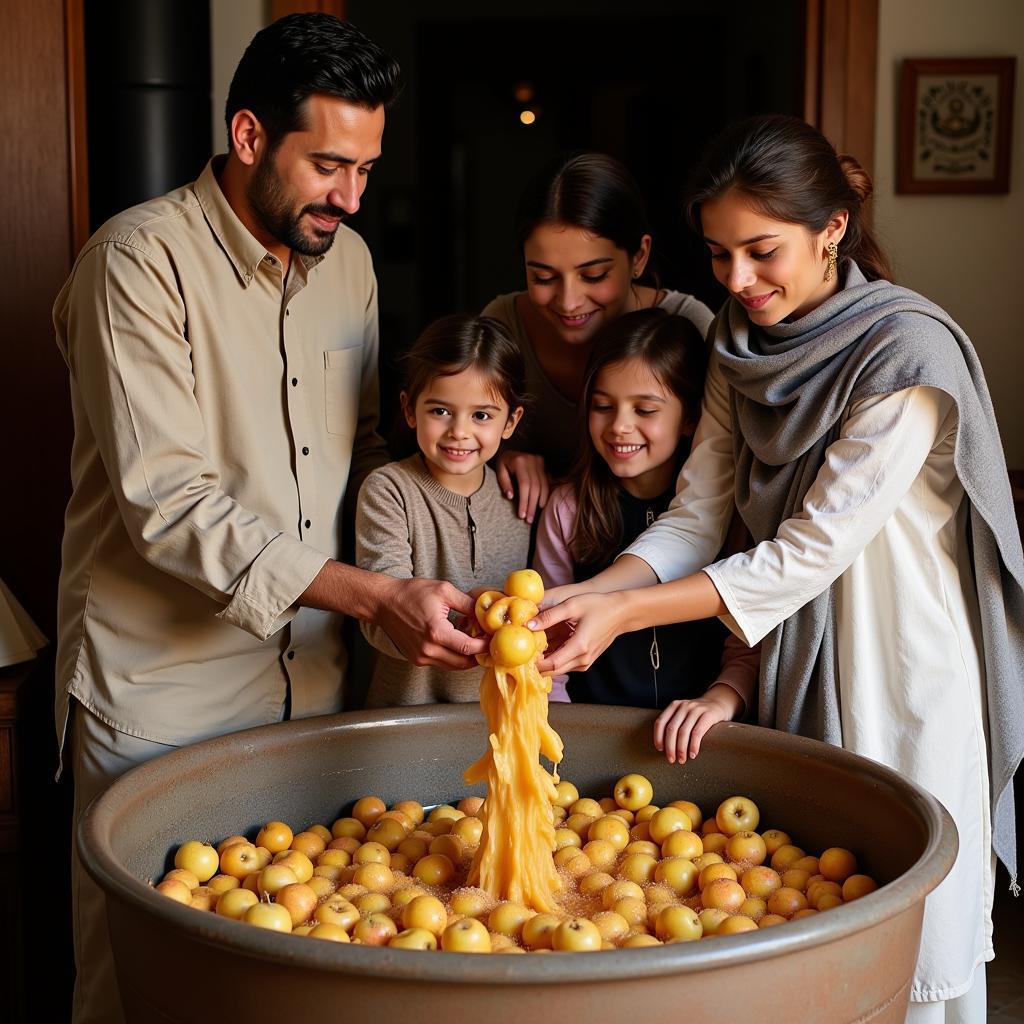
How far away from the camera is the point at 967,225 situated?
10.5ft

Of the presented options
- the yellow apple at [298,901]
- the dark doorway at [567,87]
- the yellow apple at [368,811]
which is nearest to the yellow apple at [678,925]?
the yellow apple at [298,901]

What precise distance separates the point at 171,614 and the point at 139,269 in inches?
Result: 21.2

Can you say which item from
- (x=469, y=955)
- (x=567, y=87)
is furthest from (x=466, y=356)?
(x=567, y=87)

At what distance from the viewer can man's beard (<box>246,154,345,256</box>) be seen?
2.03m

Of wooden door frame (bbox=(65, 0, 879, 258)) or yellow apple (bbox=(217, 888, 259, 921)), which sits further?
wooden door frame (bbox=(65, 0, 879, 258))

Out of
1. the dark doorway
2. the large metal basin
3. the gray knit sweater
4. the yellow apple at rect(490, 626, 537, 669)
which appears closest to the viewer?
the large metal basin

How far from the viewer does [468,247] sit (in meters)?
7.82

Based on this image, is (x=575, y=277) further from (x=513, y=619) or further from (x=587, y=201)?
(x=513, y=619)

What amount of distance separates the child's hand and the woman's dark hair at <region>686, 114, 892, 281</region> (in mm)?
721

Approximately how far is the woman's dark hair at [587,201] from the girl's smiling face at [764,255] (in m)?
0.37

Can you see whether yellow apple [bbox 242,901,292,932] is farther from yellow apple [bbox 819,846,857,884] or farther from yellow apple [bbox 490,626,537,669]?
yellow apple [bbox 490,626,537,669]

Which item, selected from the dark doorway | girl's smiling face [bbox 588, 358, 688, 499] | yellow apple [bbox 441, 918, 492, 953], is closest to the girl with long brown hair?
girl's smiling face [bbox 588, 358, 688, 499]

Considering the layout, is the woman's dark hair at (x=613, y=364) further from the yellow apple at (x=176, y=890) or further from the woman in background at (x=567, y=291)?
the yellow apple at (x=176, y=890)

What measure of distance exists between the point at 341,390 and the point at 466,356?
0.86 ft
